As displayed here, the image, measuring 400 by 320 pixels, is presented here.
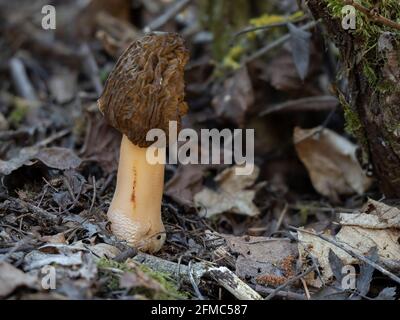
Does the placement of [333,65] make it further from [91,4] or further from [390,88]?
[91,4]

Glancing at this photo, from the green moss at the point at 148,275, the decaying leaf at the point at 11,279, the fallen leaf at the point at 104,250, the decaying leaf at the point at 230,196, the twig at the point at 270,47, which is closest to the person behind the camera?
the decaying leaf at the point at 11,279

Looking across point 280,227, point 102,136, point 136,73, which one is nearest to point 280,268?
point 280,227

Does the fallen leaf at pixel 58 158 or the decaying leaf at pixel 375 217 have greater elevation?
the fallen leaf at pixel 58 158

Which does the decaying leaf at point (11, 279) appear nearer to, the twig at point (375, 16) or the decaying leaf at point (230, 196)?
the decaying leaf at point (230, 196)

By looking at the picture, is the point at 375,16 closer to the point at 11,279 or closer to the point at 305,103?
the point at 305,103

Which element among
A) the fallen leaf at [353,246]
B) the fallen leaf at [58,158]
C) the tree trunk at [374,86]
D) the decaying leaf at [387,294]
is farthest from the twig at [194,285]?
the tree trunk at [374,86]

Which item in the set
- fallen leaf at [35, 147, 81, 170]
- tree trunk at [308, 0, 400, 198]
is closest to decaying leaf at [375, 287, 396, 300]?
tree trunk at [308, 0, 400, 198]
